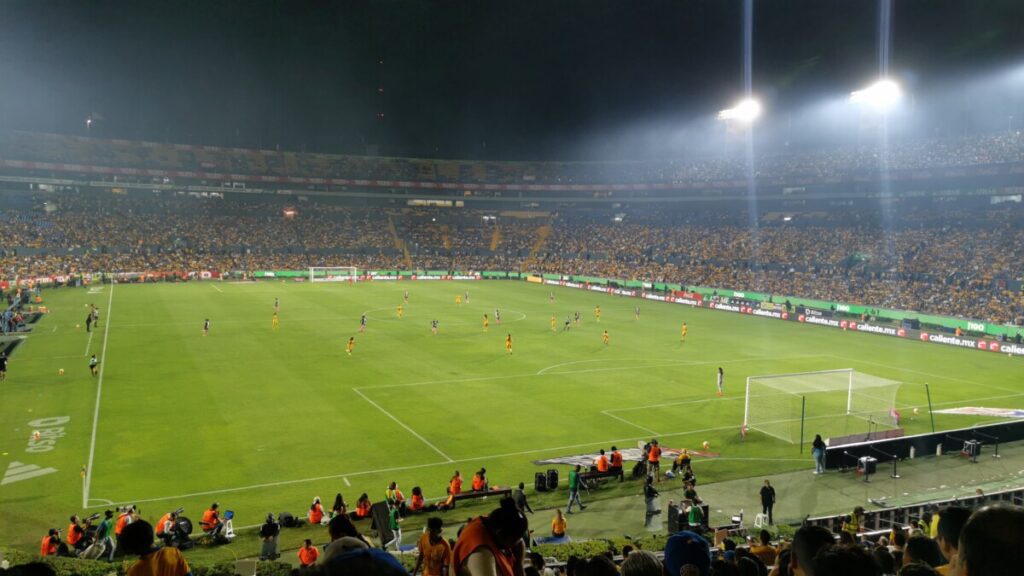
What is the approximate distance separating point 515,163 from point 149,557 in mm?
138986

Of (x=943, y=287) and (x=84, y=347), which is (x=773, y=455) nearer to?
(x=84, y=347)

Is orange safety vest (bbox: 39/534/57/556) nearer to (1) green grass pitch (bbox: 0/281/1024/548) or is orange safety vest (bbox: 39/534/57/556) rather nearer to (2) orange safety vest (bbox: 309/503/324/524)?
(1) green grass pitch (bbox: 0/281/1024/548)

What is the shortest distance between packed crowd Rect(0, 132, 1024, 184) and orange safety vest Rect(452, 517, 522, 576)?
290 ft

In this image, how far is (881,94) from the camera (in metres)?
Result: 76.2

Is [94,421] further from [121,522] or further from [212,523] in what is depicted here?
[212,523]

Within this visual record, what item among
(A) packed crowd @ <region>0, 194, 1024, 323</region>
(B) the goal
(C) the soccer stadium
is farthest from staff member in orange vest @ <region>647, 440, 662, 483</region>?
(B) the goal

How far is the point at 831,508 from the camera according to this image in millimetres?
20625

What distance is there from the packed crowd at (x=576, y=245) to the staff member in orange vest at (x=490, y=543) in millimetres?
61616

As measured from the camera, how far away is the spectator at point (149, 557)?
584 centimetres

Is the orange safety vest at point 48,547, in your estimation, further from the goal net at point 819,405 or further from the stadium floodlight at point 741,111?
the stadium floodlight at point 741,111

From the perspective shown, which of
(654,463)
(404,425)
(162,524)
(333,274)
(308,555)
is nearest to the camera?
(308,555)

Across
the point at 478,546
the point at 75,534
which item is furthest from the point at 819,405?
the point at 478,546

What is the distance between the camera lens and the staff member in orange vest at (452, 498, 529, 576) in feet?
15.5

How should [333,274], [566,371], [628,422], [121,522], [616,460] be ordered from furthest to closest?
1. [333,274]
2. [566,371]
3. [628,422]
4. [616,460]
5. [121,522]
